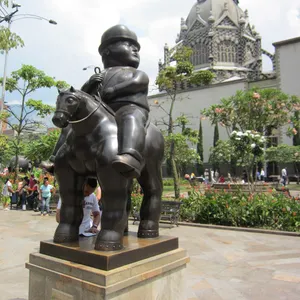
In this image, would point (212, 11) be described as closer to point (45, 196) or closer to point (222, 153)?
point (222, 153)

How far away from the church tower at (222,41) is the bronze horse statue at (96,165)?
169 feet

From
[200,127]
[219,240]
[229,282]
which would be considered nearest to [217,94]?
[200,127]

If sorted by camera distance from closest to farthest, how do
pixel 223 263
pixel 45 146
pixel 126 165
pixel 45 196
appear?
pixel 126 165, pixel 223 263, pixel 45 196, pixel 45 146

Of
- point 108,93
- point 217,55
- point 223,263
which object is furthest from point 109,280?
point 217,55

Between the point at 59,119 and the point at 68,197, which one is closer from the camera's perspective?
the point at 59,119

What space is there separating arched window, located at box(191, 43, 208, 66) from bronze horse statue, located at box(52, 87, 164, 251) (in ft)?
183

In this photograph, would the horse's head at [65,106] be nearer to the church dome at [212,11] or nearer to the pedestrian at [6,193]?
the pedestrian at [6,193]

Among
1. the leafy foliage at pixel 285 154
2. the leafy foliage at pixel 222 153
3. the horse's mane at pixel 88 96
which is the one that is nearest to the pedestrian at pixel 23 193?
the horse's mane at pixel 88 96

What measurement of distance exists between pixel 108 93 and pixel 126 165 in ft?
2.77

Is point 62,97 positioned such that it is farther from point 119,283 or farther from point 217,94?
point 217,94

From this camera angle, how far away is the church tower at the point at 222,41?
54.2 meters

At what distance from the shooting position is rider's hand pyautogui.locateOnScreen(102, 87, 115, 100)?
2.87 metres

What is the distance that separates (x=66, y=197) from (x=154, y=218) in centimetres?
86

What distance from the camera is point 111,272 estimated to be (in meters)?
2.28
